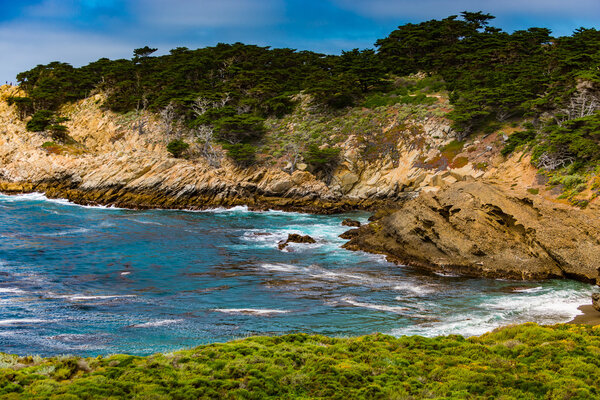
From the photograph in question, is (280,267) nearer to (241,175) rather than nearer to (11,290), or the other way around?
(11,290)

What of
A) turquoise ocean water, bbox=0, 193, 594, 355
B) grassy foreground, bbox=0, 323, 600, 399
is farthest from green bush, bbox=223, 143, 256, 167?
grassy foreground, bbox=0, 323, 600, 399

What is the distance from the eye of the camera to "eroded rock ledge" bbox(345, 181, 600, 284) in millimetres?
21109

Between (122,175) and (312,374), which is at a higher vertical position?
(122,175)

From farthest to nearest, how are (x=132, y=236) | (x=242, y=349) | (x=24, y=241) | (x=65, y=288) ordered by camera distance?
(x=132, y=236) < (x=24, y=241) < (x=65, y=288) < (x=242, y=349)

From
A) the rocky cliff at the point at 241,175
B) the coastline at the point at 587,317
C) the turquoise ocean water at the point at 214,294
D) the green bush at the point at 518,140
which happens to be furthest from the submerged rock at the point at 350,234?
the green bush at the point at 518,140

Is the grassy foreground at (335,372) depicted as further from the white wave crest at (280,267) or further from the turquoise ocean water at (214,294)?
the white wave crest at (280,267)

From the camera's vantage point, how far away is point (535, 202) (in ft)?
77.9

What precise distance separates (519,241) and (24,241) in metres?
30.5

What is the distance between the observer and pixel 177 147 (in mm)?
56781

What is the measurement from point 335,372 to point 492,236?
18.0 metres

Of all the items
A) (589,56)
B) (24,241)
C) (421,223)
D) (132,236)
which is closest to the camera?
(421,223)

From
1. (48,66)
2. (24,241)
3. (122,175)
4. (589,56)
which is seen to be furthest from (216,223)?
(48,66)

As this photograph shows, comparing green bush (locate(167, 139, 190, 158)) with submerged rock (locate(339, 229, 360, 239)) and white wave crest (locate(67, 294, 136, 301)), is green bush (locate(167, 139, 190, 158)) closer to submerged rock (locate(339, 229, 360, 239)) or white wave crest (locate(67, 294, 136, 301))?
submerged rock (locate(339, 229, 360, 239))

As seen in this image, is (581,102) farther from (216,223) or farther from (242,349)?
(242,349)
